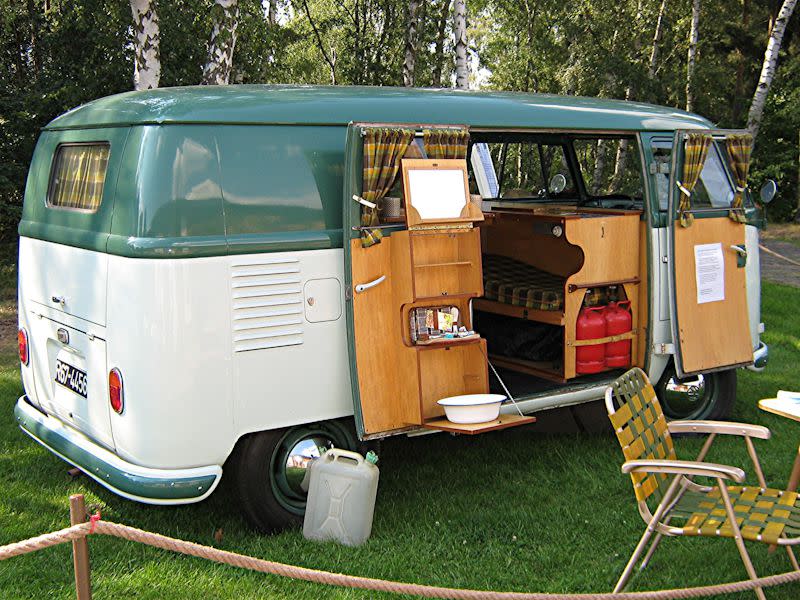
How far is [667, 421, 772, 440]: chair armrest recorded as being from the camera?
14.1 ft

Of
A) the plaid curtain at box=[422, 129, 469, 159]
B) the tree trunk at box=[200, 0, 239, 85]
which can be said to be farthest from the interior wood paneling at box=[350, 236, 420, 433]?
the tree trunk at box=[200, 0, 239, 85]

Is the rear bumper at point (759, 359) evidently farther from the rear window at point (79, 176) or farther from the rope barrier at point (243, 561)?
the rear window at point (79, 176)

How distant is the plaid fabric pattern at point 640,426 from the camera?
13.4 feet

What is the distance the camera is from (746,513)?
400 centimetres

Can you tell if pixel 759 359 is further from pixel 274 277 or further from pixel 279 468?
pixel 274 277

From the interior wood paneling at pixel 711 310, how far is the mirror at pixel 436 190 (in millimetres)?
1843

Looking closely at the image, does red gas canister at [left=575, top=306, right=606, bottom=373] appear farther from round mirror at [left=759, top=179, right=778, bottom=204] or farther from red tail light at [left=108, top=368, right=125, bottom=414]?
red tail light at [left=108, top=368, right=125, bottom=414]

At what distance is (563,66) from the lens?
72.9 ft

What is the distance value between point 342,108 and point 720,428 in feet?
7.97

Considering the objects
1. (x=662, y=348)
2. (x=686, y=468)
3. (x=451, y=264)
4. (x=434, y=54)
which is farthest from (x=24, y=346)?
(x=434, y=54)

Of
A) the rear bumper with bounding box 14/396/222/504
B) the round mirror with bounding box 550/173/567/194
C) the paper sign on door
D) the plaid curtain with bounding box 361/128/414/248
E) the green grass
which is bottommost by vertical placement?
the green grass

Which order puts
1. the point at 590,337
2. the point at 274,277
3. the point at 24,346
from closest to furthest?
1. the point at 274,277
2. the point at 24,346
3. the point at 590,337

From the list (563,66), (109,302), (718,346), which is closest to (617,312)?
(718,346)

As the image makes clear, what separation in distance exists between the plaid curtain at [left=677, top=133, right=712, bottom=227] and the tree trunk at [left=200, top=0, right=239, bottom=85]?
20.2 feet
